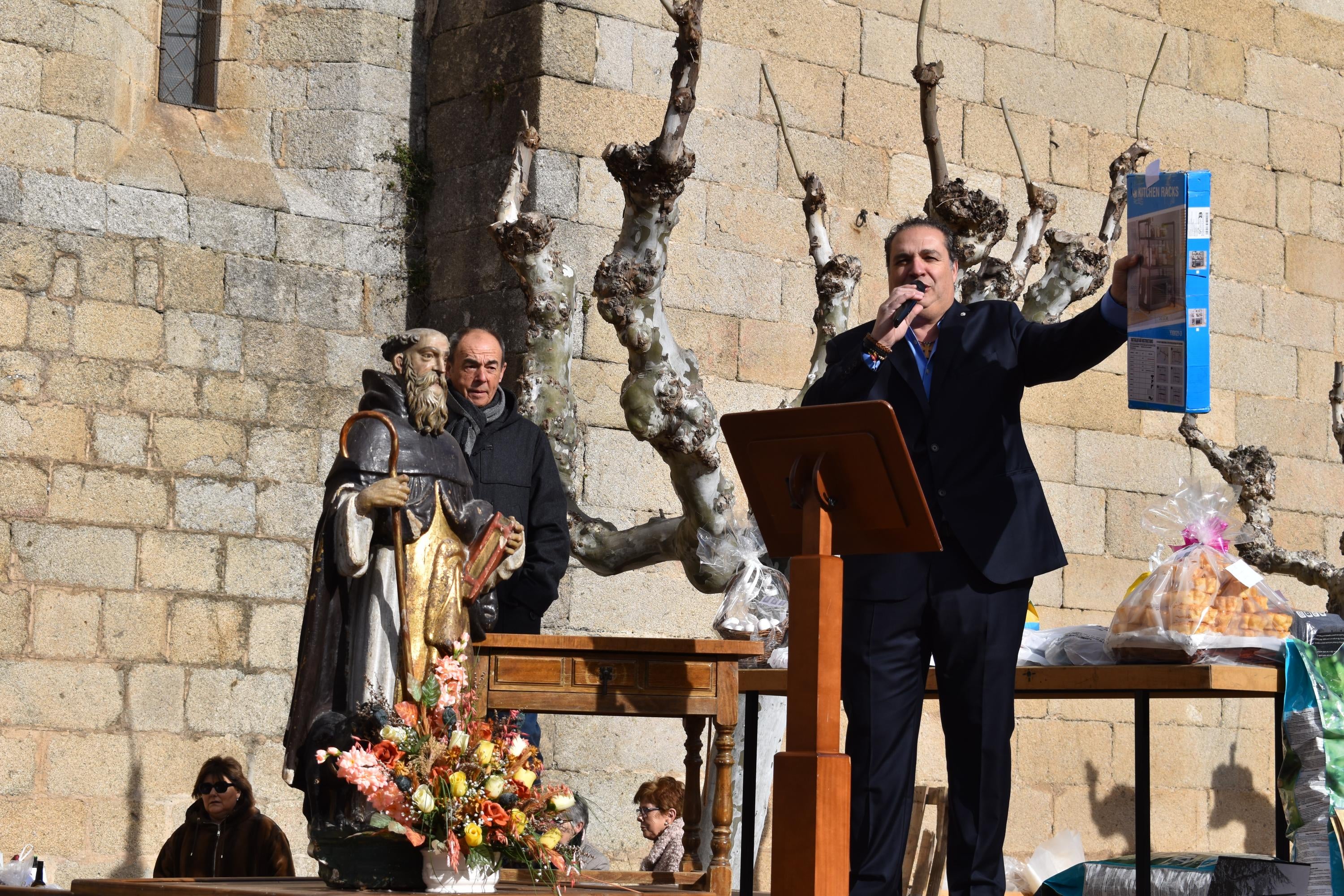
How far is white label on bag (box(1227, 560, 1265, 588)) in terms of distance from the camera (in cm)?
446

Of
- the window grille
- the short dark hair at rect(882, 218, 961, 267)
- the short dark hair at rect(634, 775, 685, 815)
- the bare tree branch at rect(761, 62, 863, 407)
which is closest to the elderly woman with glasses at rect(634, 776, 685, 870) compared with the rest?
the short dark hair at rect(634, 775, 685, 815)

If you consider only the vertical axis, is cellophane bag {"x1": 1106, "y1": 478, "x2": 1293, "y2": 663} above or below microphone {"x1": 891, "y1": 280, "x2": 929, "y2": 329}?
below

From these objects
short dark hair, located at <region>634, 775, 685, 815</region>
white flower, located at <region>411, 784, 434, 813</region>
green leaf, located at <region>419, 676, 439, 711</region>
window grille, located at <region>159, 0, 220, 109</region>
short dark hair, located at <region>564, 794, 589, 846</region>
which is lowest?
short dark hair, located at <region>564, 794, 589, 846</region>

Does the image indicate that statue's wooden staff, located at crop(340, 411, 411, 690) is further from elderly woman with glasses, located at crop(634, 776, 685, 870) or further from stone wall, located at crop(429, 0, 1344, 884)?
stone wall, located at crop(429, 0, 1344, 884)

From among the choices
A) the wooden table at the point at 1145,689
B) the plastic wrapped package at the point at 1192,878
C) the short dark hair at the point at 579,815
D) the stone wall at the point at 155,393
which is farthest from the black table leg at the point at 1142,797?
the stone wall at the point at 155,393

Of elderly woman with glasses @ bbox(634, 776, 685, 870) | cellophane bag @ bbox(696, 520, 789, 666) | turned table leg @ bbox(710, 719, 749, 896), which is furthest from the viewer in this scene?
elderly woman with glasses @ bbox(634, 776, 685, 870)

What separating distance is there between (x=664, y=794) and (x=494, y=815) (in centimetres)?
268

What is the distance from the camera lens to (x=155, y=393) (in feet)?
24.0

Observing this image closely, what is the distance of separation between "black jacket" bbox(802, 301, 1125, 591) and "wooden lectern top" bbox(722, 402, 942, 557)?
0.57 ft

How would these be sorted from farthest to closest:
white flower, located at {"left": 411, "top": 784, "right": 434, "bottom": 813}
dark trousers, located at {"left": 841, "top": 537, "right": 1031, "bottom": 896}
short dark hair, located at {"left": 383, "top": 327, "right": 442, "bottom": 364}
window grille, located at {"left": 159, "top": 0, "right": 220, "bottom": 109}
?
window grille, located at {"left": 159, "top": 0, "right": 220, "bottom": 109} → short dark hair, located at {"left": 383, "top": 327, "right": 442, "bottom": 364} → white flower, located at {"left": 411, "top": 784, "right": 434, "bottom": 813} → dark trousers, located at {"left": 841, "top": 537, "right": 1031, "bottom": 896}

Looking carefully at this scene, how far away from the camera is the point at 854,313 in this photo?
8227mm

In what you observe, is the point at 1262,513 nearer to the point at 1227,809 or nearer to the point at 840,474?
the point at 1227,809

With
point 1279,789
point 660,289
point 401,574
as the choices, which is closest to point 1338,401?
point 660,289

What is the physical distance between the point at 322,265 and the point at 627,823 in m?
2.63
